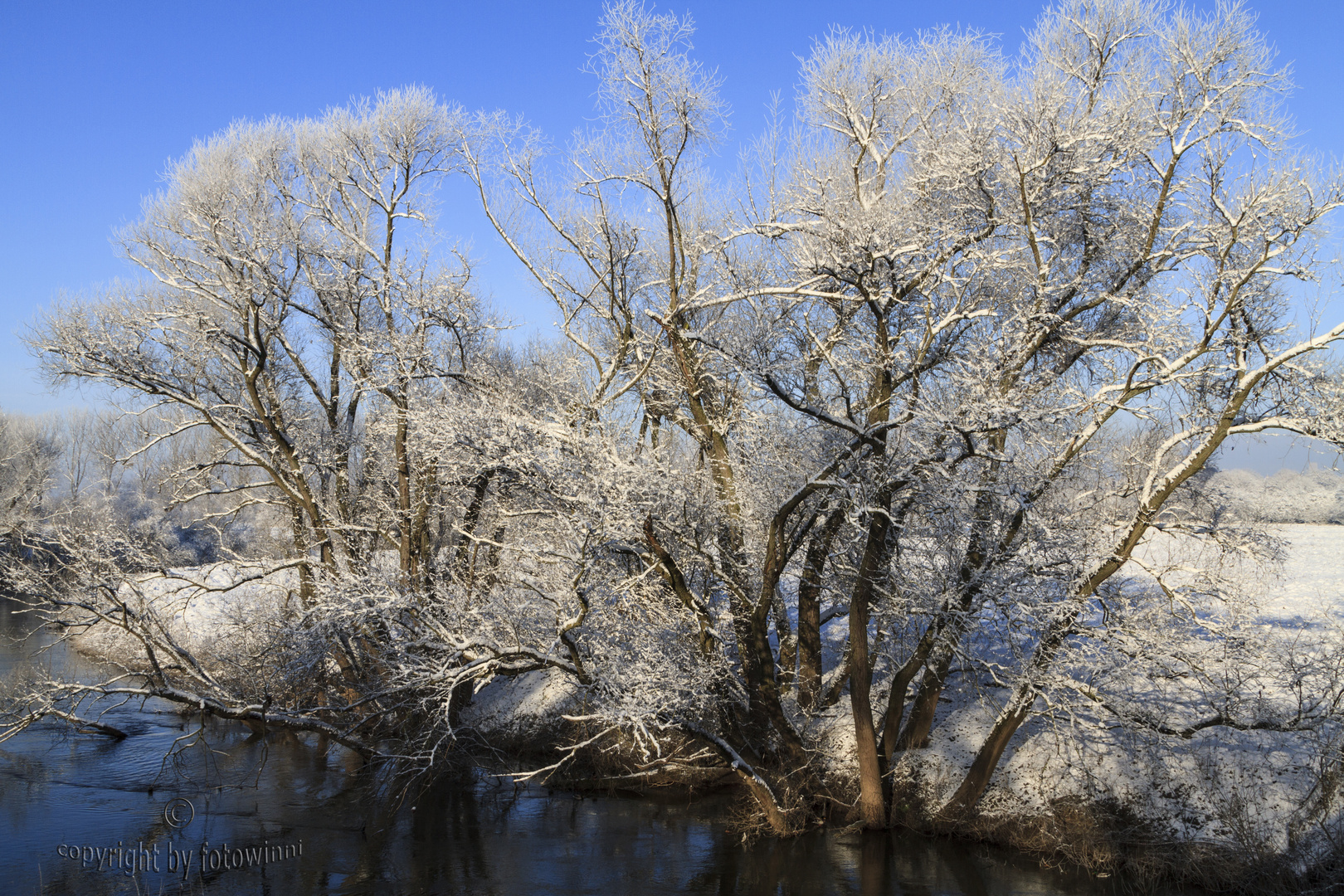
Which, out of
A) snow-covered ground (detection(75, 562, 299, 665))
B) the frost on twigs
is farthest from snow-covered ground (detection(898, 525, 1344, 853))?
snow-covered ground (detection(75, 562, 299, 665))

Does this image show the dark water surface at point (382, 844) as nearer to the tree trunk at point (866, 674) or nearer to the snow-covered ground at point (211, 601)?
the tree trunk at point (866, 674)

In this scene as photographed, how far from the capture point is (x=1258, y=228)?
10383mm

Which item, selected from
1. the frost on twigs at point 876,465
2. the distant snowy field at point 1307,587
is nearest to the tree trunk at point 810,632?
the frost on twigs at point 876,465

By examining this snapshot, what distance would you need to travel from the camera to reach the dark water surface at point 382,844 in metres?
11.0

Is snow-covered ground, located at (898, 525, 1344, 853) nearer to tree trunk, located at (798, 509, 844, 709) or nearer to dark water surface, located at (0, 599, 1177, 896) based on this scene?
dark water surface, located at (0, 599, 1177, 896)

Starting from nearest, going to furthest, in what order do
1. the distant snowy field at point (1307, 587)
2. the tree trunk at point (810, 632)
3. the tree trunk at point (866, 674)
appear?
1. the tree trunk at point (866, 674)
2. the tree trunk at point (810, 632)
3. the distant snowy field at point (1307, 587)

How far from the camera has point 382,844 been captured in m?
12.5

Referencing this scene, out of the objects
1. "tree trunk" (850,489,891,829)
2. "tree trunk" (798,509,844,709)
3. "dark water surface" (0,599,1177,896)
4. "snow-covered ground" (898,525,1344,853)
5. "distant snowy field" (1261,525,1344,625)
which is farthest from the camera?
"distant snowy field" (1261,525,1344,625)

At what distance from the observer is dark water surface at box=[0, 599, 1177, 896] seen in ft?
36.1

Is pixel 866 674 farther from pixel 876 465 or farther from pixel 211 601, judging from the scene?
pixel 211 601

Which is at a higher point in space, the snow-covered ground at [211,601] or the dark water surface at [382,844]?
the snow-covered ground at [211,601]

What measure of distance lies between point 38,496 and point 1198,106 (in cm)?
4504

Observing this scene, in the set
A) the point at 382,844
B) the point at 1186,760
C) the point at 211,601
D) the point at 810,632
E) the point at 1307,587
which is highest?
the point at 211,601

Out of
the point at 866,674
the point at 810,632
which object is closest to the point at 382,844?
the point at 866,674
